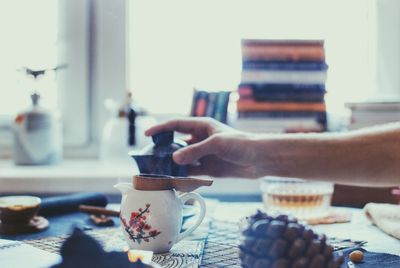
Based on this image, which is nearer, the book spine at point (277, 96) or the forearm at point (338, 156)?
the forearm at point (338, 156)

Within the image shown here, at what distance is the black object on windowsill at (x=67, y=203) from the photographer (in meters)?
1.17

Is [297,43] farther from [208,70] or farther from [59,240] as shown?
[59,240]

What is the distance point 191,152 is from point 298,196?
0.25 metres

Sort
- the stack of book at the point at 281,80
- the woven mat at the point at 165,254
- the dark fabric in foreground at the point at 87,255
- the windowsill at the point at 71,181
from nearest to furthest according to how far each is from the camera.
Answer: the dark fabric in foreground at the point at 87,255 < the woven mat at the point at 165,254 < the windowsill at the point at 71,181 < the stack of book at the point at 281,80

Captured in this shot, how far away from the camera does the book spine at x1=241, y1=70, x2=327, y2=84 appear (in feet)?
5.89

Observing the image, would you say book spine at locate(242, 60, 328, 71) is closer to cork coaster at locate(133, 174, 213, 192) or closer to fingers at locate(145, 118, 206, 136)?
fingers at locate(145, 118, 206, 136)

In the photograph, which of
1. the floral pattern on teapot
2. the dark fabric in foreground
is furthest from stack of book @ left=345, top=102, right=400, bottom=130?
the dark fabric in foreground

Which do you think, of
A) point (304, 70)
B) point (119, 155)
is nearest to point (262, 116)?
point (304, 70)

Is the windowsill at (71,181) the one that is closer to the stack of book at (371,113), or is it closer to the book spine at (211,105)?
the book spine at (211,105)

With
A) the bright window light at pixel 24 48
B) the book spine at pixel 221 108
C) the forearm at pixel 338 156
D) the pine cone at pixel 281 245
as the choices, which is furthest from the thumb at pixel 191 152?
the bright window light at pixel 24 48

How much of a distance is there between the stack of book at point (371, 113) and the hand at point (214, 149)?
1.63ft

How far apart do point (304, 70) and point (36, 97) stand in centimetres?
77

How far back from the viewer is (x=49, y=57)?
1.92 meters

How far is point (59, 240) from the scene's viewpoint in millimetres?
Answer: 968
